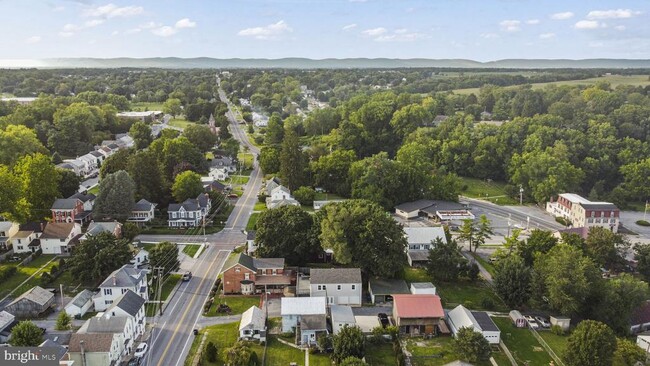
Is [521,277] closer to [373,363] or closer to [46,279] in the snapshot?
[373,363]

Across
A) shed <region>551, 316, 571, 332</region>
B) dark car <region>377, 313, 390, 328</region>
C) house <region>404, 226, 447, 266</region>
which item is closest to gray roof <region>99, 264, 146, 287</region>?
dark car <region>377, 313, 390, 328</region>

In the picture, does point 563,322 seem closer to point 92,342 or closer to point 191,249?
point 92,342

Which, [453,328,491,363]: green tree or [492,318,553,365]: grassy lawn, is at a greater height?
[453,328,491,363]: green tree

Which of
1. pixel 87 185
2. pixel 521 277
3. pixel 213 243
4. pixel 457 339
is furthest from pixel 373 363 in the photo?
pixel 87 185

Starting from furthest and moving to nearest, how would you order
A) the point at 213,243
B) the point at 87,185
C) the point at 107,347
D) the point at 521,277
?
the point at 87,185 → the point at 213,243 → the point at 521,277 → the point at 107,347

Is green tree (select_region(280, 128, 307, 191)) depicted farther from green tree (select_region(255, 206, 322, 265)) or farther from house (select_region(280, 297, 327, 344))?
house (select_region(280, 297, 327, 344))

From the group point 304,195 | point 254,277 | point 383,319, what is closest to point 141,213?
A: point 304,195
